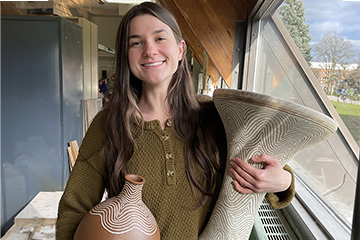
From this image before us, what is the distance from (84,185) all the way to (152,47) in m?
0.57

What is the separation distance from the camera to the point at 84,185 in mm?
1079

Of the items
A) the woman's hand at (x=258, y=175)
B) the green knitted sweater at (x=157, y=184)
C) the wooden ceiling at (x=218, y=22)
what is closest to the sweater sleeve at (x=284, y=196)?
the green knitted sweater at (x=157, y=184)

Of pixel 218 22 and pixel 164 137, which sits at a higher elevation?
pixel 218 22

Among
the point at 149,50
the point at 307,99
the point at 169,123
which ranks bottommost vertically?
the point at 169,123

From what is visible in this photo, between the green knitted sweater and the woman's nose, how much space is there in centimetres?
25

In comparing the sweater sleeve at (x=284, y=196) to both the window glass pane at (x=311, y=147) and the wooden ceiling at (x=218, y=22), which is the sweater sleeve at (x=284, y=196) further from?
the wooden ceiling at (x=218, y=22)

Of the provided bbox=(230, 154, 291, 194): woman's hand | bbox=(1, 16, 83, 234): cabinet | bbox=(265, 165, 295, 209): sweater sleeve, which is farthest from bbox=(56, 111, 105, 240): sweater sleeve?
bbox=(1, 16, 83, 234): cabinet

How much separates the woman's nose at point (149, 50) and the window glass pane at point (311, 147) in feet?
2.24

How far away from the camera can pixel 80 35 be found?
3631 millimetres

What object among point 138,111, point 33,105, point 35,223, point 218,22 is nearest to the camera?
point 138,111

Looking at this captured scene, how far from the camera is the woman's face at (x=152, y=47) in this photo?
102 centimetres

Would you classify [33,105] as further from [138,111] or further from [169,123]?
[169,123]

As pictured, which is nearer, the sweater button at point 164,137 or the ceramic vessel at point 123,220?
the ceramic vessel at point 123,220

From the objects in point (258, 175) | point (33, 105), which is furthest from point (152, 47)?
point (33, 105)
